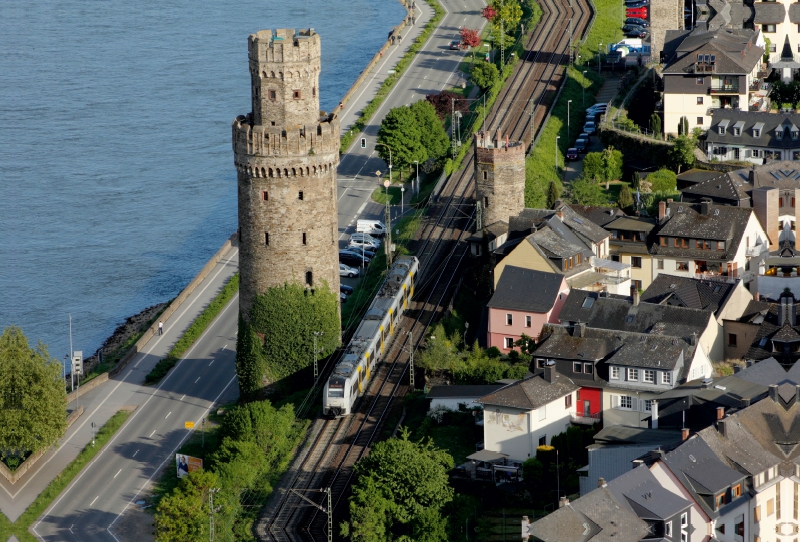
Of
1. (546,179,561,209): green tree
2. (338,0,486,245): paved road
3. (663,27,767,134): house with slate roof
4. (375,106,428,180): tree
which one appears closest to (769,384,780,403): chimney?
(546,179,561,209): green tree

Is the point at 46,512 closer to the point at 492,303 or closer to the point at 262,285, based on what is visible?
the point at 262,285

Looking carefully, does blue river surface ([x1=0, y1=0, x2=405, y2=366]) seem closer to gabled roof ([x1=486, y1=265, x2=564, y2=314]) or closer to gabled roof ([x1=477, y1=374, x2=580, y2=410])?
gabled roof ([x1=486, y1=265, x2=564, y2=314])

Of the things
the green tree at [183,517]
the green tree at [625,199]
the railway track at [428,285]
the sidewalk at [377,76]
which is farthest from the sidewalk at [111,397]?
the sidewalk at [377,76]

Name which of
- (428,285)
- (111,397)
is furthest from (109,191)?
(111,397)

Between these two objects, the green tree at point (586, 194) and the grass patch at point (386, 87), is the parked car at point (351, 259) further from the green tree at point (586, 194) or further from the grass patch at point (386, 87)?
the grass patch at point (386, 87)

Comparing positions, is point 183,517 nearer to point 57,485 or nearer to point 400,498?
point 400,498

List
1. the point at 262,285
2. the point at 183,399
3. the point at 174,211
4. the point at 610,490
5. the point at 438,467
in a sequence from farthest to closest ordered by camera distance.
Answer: the point at 174,211
the point at 183,399
the point at 262,285
the point at 438,467
the point at 610,490

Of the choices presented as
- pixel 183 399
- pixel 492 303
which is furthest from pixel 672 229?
pixel 183 399
